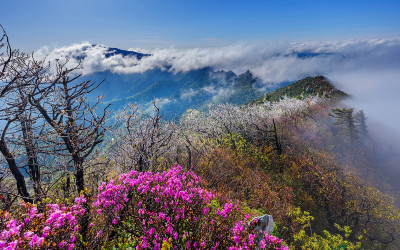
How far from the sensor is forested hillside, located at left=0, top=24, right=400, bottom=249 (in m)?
4.88

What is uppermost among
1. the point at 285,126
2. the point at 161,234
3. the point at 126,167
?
the point at 161,234

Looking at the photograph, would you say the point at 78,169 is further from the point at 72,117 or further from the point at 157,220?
the point at 157,220

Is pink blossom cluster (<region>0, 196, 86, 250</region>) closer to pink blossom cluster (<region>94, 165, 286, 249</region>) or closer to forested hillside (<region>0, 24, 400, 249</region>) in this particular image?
forested hillside (<region>0, 24, 400, 249</region>)

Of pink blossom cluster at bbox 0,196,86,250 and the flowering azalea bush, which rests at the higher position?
pink blossom cluster at bbox 0,196,86,250

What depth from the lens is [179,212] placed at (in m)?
5.09

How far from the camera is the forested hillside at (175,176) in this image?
4.88m

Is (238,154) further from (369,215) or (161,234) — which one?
(161,234)

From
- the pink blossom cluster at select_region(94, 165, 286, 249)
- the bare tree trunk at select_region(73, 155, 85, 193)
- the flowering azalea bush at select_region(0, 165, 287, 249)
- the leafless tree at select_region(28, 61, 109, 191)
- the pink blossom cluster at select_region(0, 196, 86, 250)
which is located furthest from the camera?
the bare tree trunk at select_region(73, 155, 85, 193)

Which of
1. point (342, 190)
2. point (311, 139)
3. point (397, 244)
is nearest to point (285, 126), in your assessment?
point (311, 139)

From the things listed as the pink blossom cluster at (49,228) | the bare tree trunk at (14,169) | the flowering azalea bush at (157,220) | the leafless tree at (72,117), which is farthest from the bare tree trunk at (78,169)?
the pink blossom cluster at (49,228)

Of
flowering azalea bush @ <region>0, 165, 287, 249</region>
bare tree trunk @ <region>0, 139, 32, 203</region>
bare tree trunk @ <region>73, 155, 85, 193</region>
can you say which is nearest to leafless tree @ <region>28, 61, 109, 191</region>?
bare tree trunk @ <region>73, 155, 85, 193</region>

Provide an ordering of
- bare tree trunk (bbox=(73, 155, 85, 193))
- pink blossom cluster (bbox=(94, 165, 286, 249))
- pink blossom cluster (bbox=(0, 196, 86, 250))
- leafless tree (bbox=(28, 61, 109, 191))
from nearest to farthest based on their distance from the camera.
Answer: pink blossom cluster (bbox=(0, 196, 86, 250))
pink blossom cluster (bbox=(94, 165, 286, 249))
leafless tree (bbox=(28, 61, 109, 191))
bare tree trunk (bbox=(73, 155, 85, 193))

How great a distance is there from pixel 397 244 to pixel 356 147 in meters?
19.5

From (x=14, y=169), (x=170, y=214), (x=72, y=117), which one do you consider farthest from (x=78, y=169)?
(x=170, y=214)
